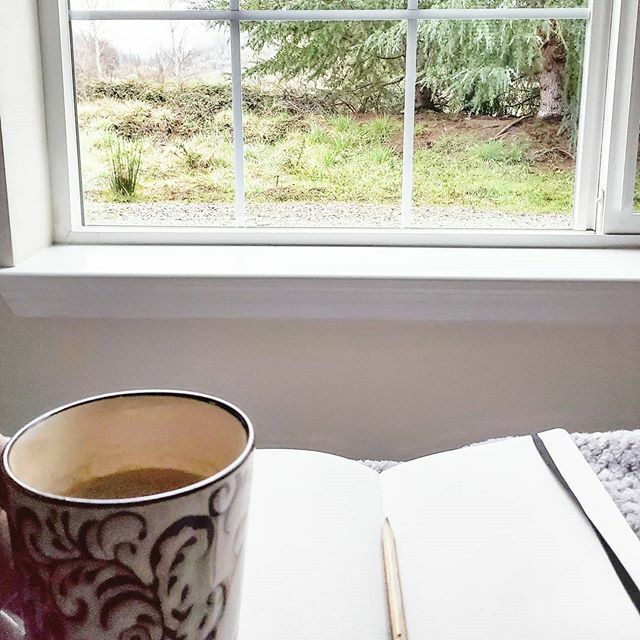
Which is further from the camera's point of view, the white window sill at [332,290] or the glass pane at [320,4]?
the glass pane at [320,4]

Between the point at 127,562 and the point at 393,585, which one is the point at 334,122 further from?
the point at 127,562

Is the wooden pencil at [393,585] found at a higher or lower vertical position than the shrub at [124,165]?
lower

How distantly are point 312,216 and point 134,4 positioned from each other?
1.23ft

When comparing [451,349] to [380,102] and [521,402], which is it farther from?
[380,102]

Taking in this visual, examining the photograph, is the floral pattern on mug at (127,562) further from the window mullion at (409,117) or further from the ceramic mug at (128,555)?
the window mullion at (409,117)

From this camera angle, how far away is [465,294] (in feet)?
3.08

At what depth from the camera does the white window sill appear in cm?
93

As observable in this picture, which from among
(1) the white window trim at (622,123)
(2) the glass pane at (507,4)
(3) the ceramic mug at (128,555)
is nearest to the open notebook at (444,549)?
(3) the ceramic mug at (128,555)

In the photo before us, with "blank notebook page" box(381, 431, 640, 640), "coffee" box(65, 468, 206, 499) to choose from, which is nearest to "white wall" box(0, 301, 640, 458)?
"blank notebook page" box(381, 431, 640, 640)

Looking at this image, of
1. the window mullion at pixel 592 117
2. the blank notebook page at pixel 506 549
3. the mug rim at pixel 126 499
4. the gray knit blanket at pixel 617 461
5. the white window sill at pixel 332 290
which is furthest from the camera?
the window mullion at pixel 592 117

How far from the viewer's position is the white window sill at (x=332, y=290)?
93cm

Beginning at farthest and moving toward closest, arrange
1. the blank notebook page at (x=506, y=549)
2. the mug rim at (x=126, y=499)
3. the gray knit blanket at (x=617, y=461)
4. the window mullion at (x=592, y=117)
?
the window mullion at (x=592, y=117)
the gray knit blanket at (x=617, y=461)
the blank notebook page at (x=506, y=549)
the mug rim at (x=126, y=499)

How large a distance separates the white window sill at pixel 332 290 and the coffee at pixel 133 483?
0.59 m

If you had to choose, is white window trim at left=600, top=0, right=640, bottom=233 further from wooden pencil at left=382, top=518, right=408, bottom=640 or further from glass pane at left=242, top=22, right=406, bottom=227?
wooden pencil at left=382, top=518, right=408, bottom=640
